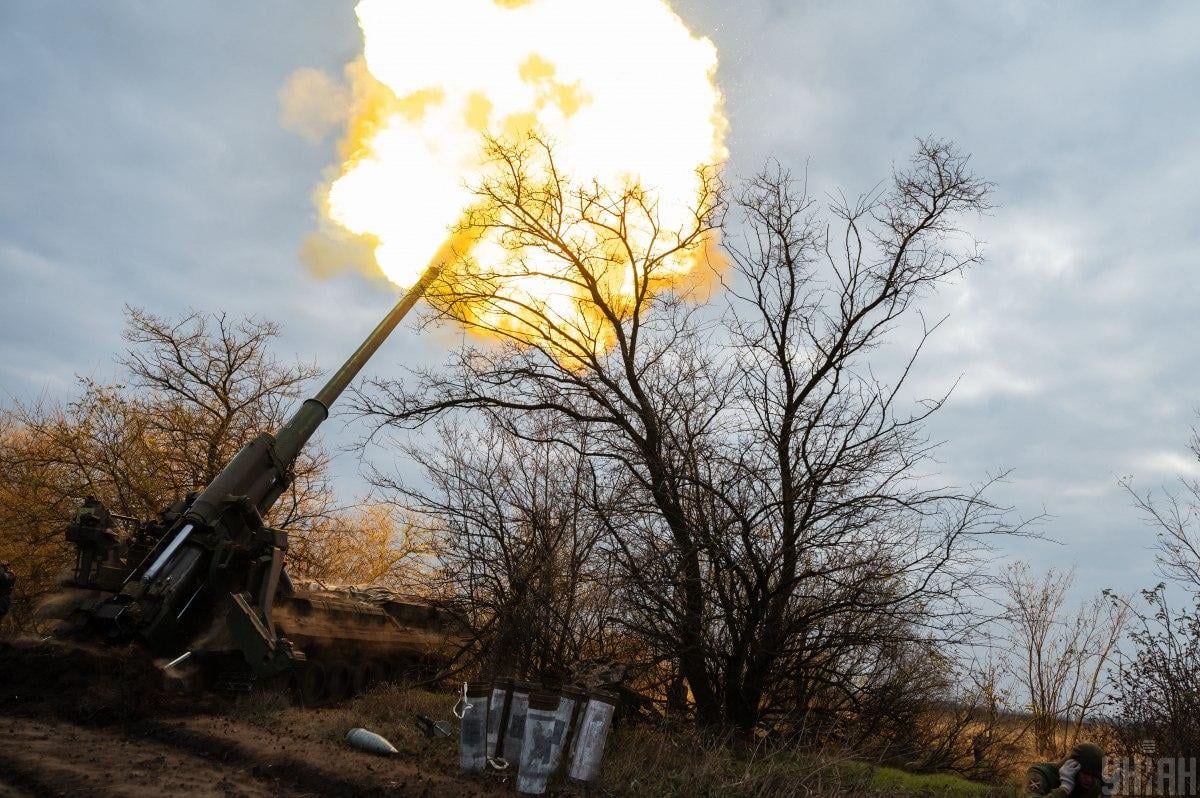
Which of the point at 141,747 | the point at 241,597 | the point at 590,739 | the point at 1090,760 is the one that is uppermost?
the point at 1090,760

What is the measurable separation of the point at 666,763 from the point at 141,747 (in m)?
4.86

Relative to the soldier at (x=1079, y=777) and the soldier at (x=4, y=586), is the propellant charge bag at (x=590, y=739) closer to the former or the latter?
the soldier at (x=1079, y=777)

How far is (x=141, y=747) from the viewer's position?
26.1 ft

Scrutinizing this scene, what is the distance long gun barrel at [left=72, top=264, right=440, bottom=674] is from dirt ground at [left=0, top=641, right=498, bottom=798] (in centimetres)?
62

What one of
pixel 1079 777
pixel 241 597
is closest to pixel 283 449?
pixel 241 597

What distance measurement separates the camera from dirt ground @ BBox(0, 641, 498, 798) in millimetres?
6652

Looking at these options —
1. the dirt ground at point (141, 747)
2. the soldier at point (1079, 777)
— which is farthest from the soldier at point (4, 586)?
the soldier at point (1079, 777)

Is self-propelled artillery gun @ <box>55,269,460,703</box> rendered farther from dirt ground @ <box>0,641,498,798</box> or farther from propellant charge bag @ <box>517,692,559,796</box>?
propellant charge bag @ <box>517,692,559,796</box>

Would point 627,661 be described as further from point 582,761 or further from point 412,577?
point 412,577

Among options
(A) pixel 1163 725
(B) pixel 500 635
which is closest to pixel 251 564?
(B) pixel 500 635

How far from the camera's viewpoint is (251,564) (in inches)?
455

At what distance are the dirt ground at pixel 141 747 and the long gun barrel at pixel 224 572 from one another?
616 millimetres

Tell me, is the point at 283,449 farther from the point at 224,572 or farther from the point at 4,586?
the point at 4,586

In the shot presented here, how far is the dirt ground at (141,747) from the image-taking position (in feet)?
21.8
